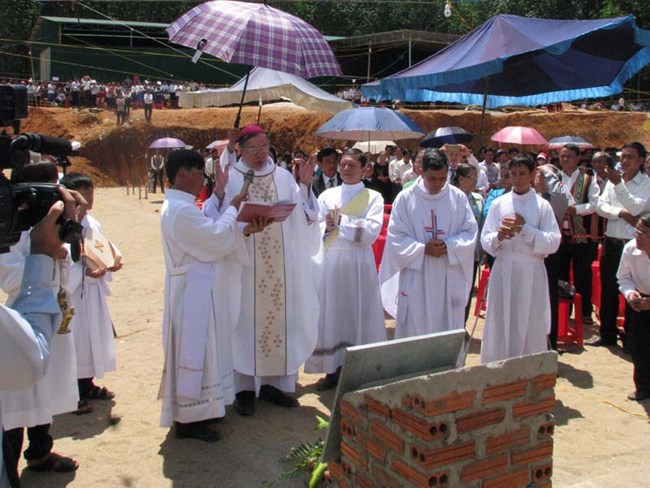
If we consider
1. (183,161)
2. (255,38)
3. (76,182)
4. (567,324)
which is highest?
(255,38)

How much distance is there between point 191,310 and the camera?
175 inches

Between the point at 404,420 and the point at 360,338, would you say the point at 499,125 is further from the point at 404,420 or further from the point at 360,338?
the point at 404,420

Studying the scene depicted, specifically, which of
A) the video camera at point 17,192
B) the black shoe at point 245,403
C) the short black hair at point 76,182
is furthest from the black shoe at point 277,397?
the video camera at point 17,192

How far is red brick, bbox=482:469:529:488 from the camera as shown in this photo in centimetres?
273

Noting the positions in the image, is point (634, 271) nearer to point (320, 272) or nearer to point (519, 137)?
point (320, 272)

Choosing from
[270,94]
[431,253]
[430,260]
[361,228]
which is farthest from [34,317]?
[270,94]

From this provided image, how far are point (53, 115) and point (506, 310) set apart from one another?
30.7m

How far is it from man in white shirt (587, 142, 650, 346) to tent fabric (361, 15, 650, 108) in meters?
0.83

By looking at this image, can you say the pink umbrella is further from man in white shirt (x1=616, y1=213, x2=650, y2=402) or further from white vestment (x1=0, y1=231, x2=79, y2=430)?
white vestment (x1=0, y1=231, x2=79, y2=430)

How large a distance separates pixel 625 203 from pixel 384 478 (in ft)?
17.3

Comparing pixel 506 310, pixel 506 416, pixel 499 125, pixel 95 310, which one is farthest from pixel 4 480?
pixel 499 125

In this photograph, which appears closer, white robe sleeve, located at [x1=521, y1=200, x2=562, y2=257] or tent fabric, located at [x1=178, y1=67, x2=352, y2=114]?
white robe sleeve, located at [x1=521, y1=200, x2=562, y2=257]

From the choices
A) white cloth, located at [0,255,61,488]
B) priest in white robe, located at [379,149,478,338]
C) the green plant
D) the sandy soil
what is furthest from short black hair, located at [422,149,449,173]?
white cloth, located at [0,255,61,488]

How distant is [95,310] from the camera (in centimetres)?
513
